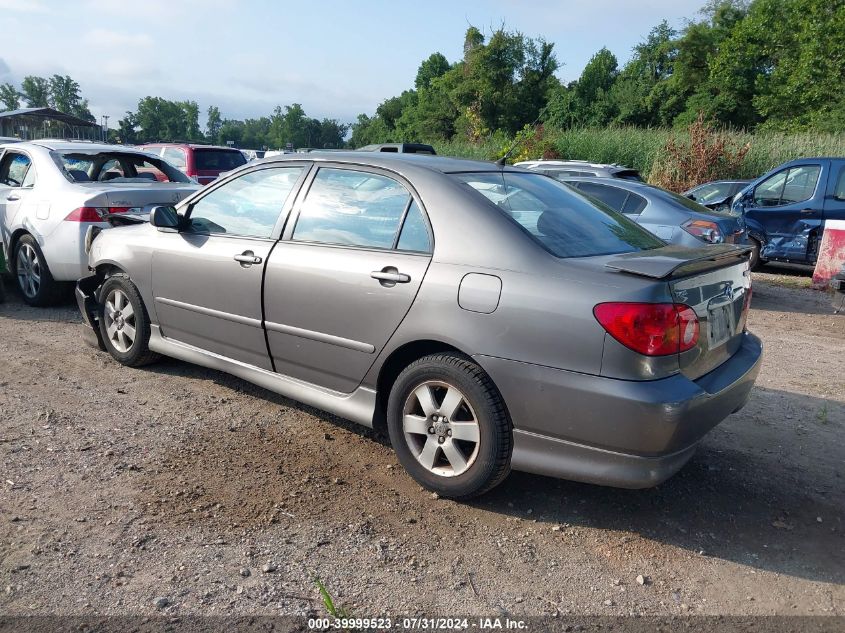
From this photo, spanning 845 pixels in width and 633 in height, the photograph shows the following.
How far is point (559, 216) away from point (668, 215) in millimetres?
5084

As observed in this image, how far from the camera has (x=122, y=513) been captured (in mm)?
3250

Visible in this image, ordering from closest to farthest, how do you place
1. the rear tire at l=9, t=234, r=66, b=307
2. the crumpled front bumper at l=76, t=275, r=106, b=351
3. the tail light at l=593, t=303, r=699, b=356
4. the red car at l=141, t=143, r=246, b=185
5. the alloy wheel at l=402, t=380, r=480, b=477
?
the tail light at l=593, t=303, r=699, b=356 → the alloy wheel at l=402, t=380, r=480, b=477 → the crumpled front bumper at l=76, t=275, r=106, b=351 → the rear tire at l=9, t=234, r=66, b=307 → the red car at l=141, t=143, r=246, b=185

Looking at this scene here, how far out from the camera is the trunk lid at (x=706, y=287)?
9.94 feet

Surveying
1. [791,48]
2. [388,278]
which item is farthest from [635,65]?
[388,278]

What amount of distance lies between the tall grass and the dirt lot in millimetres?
16783

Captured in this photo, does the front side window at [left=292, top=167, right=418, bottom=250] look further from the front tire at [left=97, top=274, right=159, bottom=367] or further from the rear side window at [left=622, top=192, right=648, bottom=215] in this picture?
the rear side window at [left=622, top=192, right=648, bottom=215]

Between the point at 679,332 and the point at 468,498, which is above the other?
the point at 679,332

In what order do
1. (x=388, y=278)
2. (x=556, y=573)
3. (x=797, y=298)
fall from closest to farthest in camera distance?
1. (x=556, y=573)
2. (x=388, y=278)
3. (x=797, y=298)

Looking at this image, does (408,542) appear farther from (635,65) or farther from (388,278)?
(635,65)

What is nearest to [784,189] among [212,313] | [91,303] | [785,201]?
[785,201]

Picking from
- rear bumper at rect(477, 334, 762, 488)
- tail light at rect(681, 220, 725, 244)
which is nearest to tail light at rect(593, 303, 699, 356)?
rear bumper at rect(477, 334, 762, 488)

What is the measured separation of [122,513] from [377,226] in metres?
1.89

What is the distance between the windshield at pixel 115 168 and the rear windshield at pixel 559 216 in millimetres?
4775

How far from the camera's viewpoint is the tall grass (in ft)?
68.4
